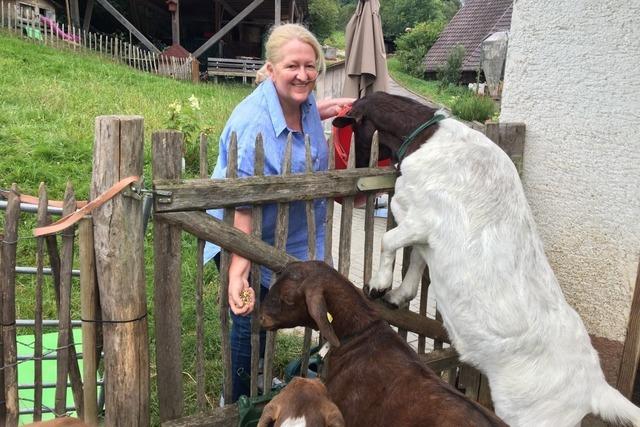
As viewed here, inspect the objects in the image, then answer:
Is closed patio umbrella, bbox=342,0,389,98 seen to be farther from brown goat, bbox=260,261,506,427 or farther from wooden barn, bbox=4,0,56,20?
wooden barn, bbox=4,0,56,20

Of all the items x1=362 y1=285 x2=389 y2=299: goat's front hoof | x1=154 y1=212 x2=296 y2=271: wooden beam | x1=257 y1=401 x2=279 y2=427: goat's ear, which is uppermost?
x1=154 y1=212 x2=296 y2=271: wooden beam

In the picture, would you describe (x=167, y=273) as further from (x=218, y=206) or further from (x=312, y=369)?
(x=312, y=369)

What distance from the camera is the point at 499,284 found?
2.69m

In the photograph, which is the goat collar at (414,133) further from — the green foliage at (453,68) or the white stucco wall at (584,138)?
the green foliage at (453,68)

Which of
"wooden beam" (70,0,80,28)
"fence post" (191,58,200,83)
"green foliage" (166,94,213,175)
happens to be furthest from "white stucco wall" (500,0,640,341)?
"wooden beam" (70,0,80,28)

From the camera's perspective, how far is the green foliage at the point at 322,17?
4253cm

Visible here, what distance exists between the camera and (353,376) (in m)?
2.68

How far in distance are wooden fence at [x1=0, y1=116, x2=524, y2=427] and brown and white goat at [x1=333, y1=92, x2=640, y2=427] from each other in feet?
1.80

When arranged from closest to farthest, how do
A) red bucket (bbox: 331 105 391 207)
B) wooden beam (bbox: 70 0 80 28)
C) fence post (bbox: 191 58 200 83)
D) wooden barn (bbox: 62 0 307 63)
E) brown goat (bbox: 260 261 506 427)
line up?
1. brown goat (bbox: 260 261 506 427)
2. red bucket (bbox: 331 105 391 207)
3. fence post (bbox: 191 58 200 83)
4. wooden beam (bbox: 70 0 80 28)
5. wooden barn (bbox: 62 0 307 63)

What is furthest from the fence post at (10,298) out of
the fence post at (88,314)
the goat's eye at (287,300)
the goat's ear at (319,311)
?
the goat's ear at (319,311)

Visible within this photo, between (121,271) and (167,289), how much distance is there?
29 centimetres

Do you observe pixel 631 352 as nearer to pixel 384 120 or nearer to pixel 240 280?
pixel 384 120

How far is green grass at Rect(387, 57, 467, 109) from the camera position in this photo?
88.7 feet

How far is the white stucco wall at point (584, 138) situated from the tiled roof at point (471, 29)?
28.7 metres
